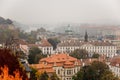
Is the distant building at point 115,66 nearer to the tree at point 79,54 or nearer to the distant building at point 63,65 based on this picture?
the distant building at point 63,65

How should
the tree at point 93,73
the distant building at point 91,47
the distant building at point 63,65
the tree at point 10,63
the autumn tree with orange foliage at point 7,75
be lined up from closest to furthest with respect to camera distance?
the autumn tree with orange foliage at point 7,75 < the tree at point 10,63 < the tree at point 93,73 < the distant building at point 63,65 < the distant building at point 91,47

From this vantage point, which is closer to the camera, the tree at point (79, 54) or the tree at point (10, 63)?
the tree at point (10, 63)

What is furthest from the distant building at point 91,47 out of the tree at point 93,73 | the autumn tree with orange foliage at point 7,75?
the autumn tree with orange foliage at point 7,75

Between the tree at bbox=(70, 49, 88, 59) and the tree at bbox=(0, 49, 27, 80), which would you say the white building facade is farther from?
the tree at bbox=(0, 49, 27, 80)

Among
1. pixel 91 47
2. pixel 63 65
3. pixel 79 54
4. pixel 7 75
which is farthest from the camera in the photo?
pixel 91 47

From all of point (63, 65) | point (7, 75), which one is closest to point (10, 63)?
point (7, 75)

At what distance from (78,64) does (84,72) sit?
361 centimetres

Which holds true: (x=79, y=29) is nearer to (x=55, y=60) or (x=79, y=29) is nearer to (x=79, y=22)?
(x=79, y=22)

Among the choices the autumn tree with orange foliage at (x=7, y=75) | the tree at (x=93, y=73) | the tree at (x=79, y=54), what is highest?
the autumn tree with orange foliage at (x=7, y=75)

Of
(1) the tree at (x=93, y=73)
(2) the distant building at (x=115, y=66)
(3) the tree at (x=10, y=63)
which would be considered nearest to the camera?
(3) the tree at (x=10, y=63)

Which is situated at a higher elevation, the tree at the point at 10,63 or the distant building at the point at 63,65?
the tree at the point at 10,63

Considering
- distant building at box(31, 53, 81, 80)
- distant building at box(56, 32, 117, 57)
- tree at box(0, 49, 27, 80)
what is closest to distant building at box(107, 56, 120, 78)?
distant building at box(31, 53, 81, 80)

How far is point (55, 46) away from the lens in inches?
1166

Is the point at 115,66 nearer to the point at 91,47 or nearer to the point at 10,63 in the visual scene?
the point at 91,47
